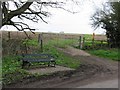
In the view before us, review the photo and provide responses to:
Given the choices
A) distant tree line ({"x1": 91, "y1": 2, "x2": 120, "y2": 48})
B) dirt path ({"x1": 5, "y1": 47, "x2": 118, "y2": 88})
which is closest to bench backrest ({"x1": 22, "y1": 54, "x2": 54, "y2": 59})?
dirt path ({"x1": 5, "y1": 47, "x2": 118, "y2": 88})

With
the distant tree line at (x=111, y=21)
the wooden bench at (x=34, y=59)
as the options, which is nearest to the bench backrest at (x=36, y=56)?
the wooden bench at (x=34, y=59)

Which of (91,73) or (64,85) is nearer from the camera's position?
(64,85)

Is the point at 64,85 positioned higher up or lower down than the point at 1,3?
lower down

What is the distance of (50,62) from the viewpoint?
54.2 feet

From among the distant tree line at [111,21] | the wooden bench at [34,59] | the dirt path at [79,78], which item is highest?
the distant tree line at [111,21]

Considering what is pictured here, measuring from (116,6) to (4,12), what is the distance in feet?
47.1

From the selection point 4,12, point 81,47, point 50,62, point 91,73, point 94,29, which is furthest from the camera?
point 94,29

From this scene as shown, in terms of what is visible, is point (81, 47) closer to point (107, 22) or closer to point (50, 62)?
point (107, 22)

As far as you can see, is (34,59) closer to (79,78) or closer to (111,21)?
(79,78)

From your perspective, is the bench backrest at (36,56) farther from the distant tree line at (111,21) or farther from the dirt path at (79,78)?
the distant tree line at (111,21)

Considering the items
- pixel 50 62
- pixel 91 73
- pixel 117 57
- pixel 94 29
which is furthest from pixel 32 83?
pixel 94 29

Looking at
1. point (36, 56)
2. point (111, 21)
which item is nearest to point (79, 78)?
point (36, 56)

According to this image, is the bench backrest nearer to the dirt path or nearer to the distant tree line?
the dirt path

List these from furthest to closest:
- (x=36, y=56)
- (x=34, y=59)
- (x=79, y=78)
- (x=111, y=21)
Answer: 1. (x=111, y=21)
2. (x=36, y=56)
3. (x=34, y=59)
4. (x=79, y=78)
